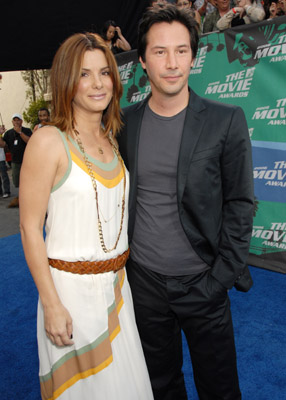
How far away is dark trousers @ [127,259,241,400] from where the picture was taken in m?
1.71

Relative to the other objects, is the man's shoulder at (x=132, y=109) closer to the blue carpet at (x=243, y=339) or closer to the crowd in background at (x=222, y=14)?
the crowd in background at (x=222, y=14)

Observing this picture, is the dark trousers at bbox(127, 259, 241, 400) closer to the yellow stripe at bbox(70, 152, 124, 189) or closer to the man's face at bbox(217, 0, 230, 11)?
the yellow stripe at bbox(70, 152, 124, 189)

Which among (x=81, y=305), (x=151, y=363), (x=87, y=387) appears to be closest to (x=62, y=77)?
(x=81, y=305)

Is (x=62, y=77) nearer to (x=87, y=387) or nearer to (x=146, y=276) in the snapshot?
(x=146, y=276)

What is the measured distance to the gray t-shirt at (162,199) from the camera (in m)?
1.67

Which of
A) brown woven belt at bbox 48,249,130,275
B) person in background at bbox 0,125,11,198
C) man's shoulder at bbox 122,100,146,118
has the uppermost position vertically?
man's shoulder at bbox 122,100,146,118

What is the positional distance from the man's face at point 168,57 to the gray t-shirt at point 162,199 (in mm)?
134

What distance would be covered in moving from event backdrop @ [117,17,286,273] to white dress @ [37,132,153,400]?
266 cm

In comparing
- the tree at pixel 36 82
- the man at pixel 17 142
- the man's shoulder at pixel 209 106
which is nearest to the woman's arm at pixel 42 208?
the man's shoulder at pixel 209 106

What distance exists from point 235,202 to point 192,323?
23.6 inches

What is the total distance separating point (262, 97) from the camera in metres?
3.80

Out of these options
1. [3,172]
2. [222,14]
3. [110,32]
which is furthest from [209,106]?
[3,172]

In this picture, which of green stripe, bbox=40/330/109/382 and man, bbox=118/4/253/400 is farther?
man, bbox=118/4/253/400

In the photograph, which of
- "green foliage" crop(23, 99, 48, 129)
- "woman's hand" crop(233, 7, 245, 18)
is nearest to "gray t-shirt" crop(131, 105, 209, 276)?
"woman's hand" crop(233, 7, 245, 18)
